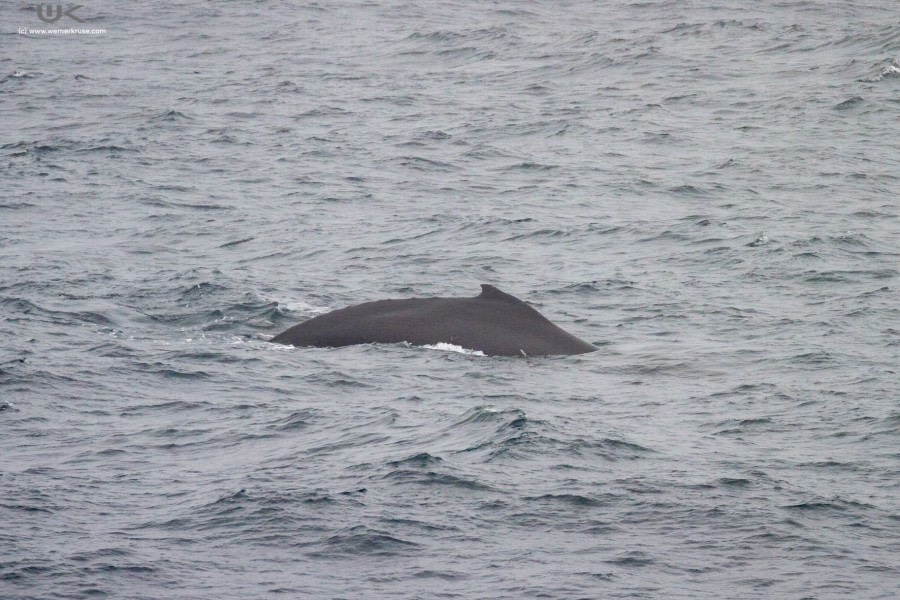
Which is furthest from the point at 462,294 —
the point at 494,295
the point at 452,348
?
the point at 452,348

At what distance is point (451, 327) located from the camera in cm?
1688

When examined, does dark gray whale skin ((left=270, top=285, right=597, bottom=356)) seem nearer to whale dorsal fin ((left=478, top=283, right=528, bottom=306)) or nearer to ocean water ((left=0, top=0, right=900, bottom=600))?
whale dorsal fin ((left=478, top=283, right=528, bottom=306))

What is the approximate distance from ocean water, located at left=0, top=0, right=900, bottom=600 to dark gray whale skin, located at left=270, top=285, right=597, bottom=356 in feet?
1.01

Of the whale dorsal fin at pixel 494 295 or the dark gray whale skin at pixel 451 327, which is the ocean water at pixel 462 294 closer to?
the dark gray whale skin at pixel 451 327

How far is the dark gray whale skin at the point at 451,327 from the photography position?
655 inches

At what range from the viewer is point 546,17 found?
53031 mm

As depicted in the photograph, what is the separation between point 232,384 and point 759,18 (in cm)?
3708

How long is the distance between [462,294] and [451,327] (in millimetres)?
3685

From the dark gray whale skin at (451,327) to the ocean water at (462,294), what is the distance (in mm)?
308

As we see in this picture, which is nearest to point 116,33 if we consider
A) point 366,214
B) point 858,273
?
point 366,214

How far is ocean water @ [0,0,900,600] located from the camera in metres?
10.8

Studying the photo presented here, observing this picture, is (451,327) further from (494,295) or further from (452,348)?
(494,295)

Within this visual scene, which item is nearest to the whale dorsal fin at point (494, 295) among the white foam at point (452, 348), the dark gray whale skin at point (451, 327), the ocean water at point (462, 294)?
the dark gray whale skin at point (451, 327)

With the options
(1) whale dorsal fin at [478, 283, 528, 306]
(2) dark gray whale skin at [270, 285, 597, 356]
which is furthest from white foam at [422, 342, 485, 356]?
(1) whale dorsal fin at [478, 283, 528, 306]
